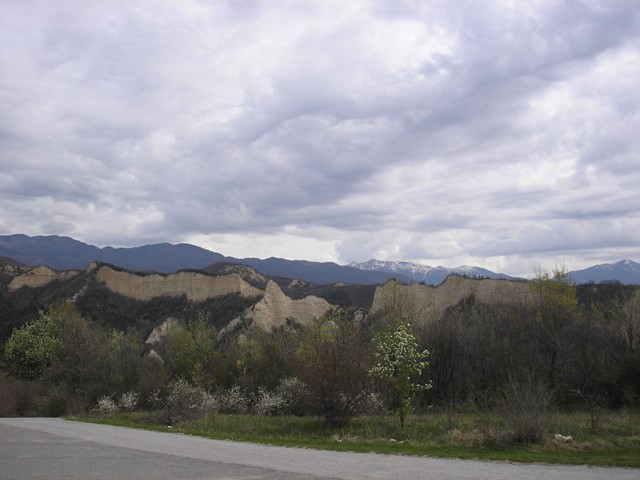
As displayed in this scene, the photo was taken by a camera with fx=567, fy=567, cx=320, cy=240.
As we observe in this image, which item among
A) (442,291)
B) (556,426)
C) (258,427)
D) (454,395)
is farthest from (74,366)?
(442,291)

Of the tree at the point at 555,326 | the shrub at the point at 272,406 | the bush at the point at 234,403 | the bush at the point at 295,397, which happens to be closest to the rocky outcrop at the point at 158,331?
the bush at the point at 234,403

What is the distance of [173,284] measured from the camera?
85062 millimetres

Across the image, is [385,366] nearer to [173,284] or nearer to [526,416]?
[526,416]

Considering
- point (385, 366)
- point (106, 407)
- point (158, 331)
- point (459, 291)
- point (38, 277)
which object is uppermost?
point (38, 277)

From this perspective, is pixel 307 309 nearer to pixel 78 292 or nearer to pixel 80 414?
pixel 78 292

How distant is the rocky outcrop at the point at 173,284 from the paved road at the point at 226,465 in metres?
65.2

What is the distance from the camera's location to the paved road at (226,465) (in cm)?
1070

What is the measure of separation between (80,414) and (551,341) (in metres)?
25.1

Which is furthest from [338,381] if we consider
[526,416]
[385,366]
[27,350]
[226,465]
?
[27,350]

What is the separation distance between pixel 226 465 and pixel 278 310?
60.1 m

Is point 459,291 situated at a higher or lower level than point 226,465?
higher

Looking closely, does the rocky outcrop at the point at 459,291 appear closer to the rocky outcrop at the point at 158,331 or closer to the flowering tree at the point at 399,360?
the rocky outcrop at the point at 158,331

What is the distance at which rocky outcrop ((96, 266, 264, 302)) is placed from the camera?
269 feet

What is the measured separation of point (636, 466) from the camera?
35.9 ft
